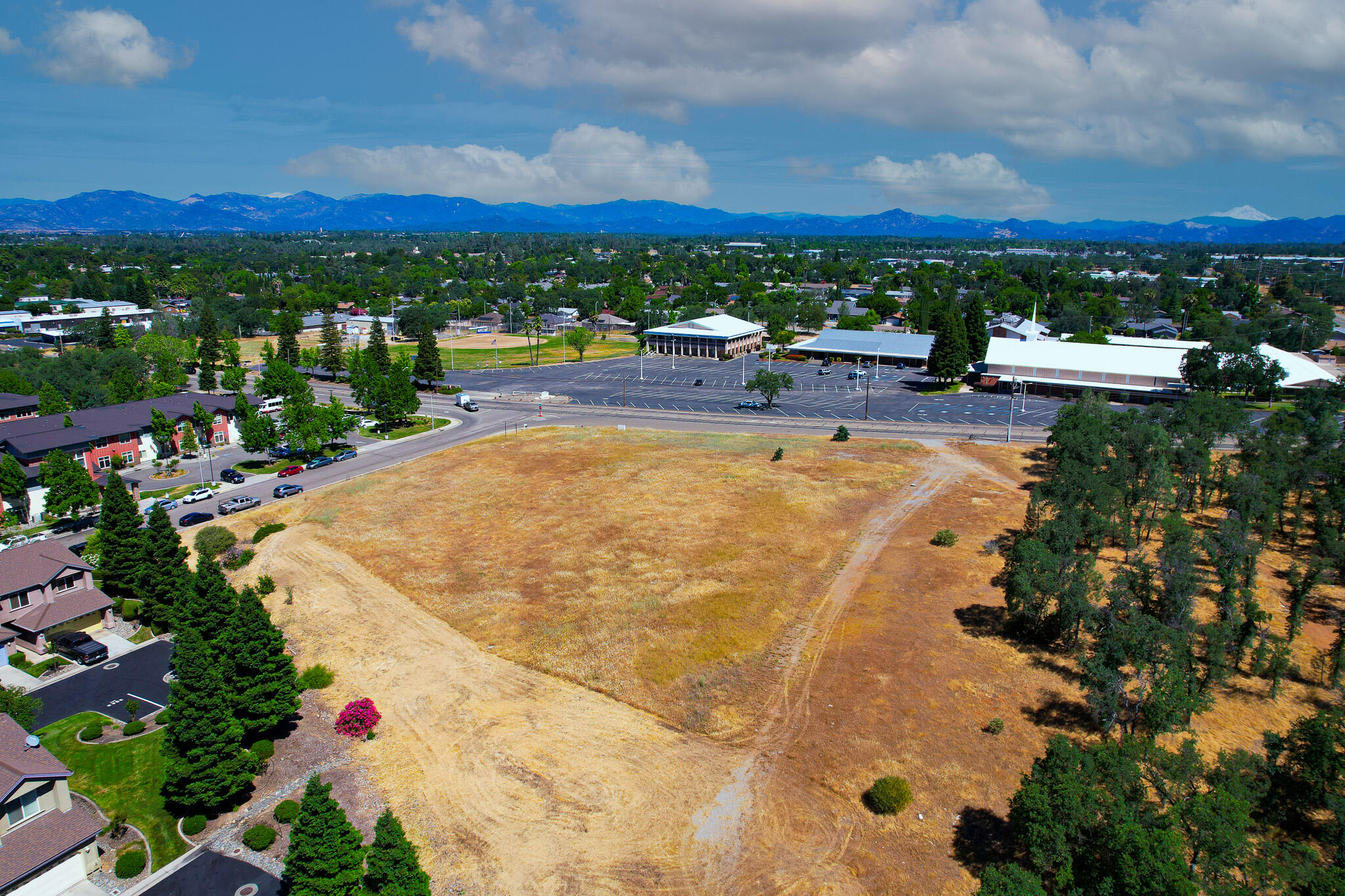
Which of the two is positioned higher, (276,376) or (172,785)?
(276,376)

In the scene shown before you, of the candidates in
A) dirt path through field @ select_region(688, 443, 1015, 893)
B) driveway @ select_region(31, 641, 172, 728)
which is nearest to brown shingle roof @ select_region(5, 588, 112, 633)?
driveway @ select_region(31, 641, 172, 728)

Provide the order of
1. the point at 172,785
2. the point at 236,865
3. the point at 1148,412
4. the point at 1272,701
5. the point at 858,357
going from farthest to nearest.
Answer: the point at 858,357 → the point at 1148,412 → the point at 1272,701 → the point at 172,785 → the point at 236,865

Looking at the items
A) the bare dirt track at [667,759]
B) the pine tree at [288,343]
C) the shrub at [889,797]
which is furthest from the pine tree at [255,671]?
the pine tree at [288,343]

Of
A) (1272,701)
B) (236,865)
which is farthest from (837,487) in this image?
(236,865)

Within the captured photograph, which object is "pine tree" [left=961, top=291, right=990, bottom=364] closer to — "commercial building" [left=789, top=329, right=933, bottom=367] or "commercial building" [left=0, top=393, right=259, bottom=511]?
"commercial building" [left=789, top=329, right=933, bottom=367]

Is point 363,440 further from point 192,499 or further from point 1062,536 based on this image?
point 1062,536

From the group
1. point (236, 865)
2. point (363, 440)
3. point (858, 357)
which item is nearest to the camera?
point (236, 865)

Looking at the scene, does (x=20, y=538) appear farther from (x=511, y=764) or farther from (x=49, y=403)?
(x=511, y=764)

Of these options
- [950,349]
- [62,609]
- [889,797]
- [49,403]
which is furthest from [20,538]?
[950,349]
